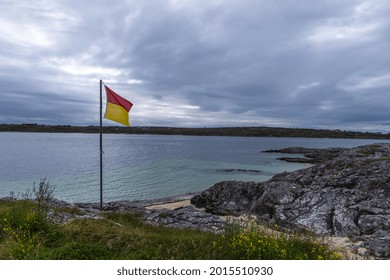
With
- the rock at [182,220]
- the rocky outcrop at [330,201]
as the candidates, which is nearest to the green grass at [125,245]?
the rocky outcrop at [330,201]

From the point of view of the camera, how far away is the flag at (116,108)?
13.0 m

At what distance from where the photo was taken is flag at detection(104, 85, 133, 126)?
13007 mm

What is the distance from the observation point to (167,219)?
43.9 ft

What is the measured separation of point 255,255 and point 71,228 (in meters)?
4.77

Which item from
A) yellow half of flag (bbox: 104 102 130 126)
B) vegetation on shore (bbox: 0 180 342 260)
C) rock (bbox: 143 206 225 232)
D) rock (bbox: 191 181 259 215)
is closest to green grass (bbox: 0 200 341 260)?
vegetation on shore (bbox: 0 180 342 260)

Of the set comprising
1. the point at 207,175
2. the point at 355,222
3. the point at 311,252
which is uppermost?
the point at 311,252

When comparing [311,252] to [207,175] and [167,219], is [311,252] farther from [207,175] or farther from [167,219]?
[207,175]

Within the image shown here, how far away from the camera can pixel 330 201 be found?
45.1ft

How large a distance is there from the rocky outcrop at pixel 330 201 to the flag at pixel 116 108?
29.9 ft

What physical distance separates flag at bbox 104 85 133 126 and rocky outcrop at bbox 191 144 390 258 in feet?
29.9

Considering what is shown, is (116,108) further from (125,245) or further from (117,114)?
(125,245)

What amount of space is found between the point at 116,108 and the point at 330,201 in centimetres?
1231

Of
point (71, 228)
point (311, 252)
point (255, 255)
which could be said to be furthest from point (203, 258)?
point (71, 228)

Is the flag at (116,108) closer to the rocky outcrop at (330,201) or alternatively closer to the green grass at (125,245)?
the green grass at (125,245)
